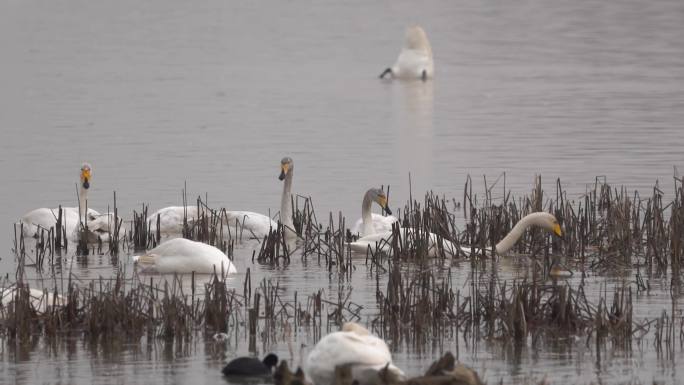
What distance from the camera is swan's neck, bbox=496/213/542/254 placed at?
43.0 feet

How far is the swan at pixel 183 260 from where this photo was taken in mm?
12547

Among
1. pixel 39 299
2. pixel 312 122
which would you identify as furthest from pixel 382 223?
pixel 312 122

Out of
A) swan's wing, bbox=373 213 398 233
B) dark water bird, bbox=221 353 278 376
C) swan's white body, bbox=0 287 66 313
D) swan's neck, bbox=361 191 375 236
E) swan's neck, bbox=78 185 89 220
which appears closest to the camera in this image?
dark water bird, bbox=221 353 278 376

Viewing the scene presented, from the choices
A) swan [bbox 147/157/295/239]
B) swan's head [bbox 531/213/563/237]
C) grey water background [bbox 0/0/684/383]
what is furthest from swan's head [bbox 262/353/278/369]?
swan [bbox 147/157/295/239]

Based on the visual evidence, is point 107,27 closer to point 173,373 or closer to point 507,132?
point 507,132

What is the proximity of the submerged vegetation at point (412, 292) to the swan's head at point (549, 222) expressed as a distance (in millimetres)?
139

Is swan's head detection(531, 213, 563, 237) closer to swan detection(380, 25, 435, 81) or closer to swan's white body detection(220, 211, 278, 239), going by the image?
swan's white body detection(220, 211, 278, 239)

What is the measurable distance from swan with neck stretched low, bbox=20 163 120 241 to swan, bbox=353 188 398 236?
220 cm

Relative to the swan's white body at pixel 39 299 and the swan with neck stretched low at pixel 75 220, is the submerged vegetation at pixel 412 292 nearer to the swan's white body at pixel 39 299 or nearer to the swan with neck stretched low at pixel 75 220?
the swan's white body at pixel 39 299

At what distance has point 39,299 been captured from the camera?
10.1 m

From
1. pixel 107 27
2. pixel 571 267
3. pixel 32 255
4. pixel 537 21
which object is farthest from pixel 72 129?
pixel 537 21

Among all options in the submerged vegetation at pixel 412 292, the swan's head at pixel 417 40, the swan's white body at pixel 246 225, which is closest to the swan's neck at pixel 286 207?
the swan's white body at pixel 246 225

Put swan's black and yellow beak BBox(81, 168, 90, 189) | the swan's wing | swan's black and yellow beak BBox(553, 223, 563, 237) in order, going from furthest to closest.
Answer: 1. swan's black and yellow beak BBox(81, 168, 90, 189)
2. the swan's wing
3. swan's black and yellow beak BBox(553, 223, 563, 237)

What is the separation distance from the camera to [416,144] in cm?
2395
